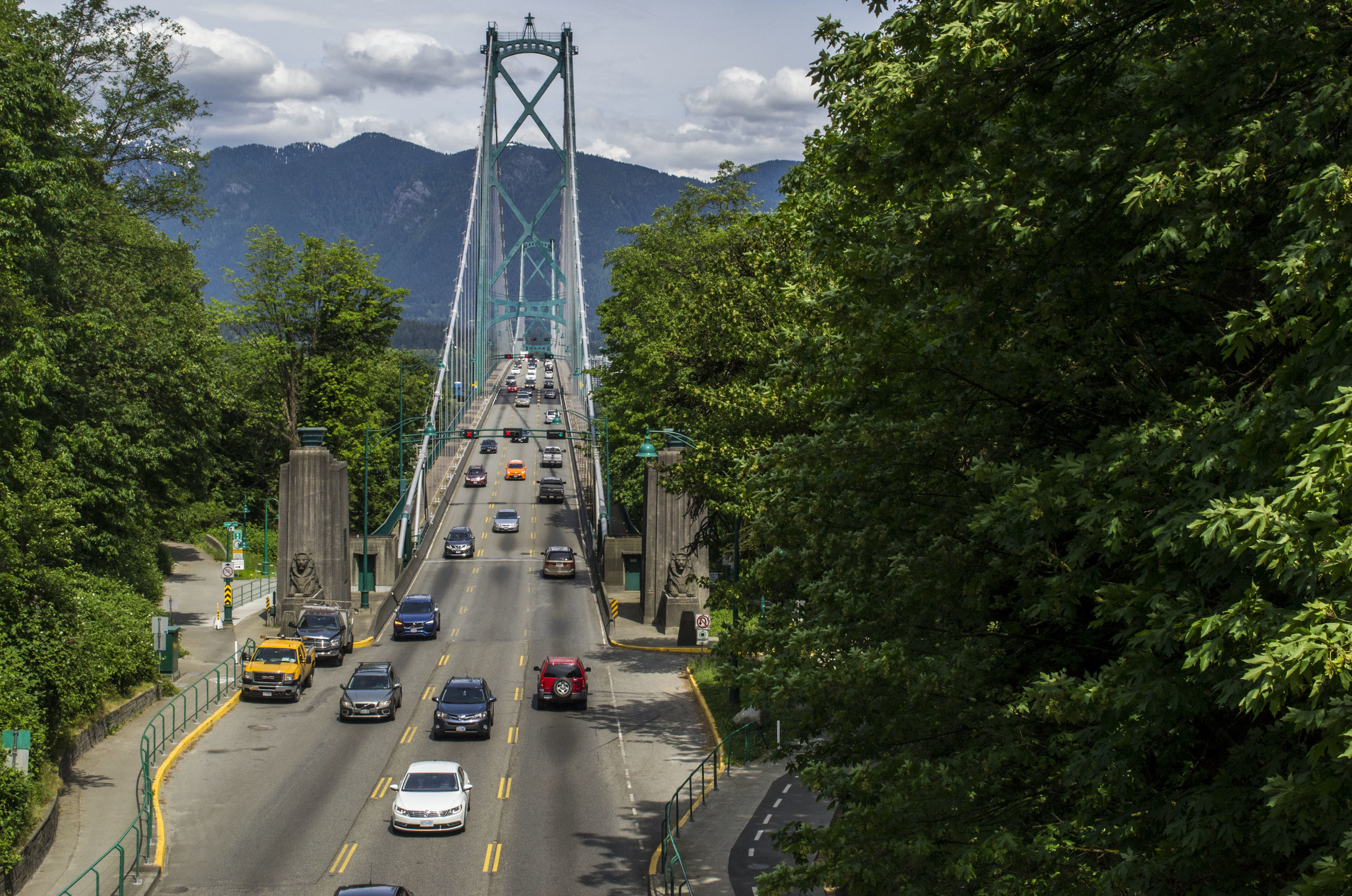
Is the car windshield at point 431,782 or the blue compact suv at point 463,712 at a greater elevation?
the car windshield at point 431,782

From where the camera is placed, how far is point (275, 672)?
35.5 m

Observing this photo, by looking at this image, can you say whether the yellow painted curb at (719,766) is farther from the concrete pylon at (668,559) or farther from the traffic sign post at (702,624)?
the concrete pylon at (668,559)

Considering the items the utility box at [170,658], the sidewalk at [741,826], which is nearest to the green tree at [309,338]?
the utility box at [170,658]

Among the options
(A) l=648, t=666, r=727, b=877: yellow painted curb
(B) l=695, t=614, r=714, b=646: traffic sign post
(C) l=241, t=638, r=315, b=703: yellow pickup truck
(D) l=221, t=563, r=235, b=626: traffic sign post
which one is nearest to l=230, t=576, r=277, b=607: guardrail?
(D) l=221, t=563, r=235, b=626: traffic sign post

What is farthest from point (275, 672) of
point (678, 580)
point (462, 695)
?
point (678, 580)

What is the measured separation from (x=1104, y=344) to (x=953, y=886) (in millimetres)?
4890

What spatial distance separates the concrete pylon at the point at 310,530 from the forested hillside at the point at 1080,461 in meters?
35.4

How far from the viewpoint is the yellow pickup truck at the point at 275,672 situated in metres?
35.4

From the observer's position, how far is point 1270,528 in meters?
6.94

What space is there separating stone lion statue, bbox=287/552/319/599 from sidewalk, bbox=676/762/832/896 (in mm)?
23751

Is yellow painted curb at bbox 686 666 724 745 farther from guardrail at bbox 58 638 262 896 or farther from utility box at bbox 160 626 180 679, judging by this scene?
utility box at bbox 160 626 180 679

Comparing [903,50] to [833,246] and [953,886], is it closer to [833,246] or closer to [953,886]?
[833,246]

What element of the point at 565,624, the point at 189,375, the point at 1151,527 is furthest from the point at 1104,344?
the point at 565,624

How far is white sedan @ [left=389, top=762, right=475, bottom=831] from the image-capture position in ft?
77.3
